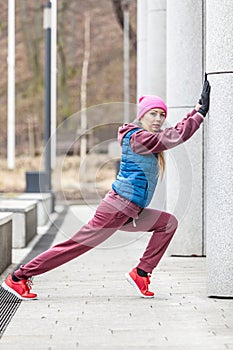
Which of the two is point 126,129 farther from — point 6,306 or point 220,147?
point 6,306

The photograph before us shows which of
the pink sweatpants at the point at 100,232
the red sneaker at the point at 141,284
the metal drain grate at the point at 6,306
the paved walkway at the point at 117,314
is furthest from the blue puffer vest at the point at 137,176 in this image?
the metal drain grate at the point at 6,306

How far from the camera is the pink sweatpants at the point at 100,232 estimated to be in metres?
8.84

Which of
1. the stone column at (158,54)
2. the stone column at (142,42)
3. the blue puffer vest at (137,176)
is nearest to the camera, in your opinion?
the blue puffer vest at (137,176)

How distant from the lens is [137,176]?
28.7ft

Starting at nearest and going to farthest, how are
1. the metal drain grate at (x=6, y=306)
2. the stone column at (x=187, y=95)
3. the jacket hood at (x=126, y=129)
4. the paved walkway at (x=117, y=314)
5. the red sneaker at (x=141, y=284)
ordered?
the paved walkway at (x=117, y=314), the metal drain grate at (x=6, y=306), the jacket hood at (x=126, y=129), the red sneaker at (x=141, y=284), the stone column at (x=187, y=95)

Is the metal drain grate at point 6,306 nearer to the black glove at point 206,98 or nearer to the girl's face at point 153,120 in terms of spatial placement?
the girl's face at point 153,120

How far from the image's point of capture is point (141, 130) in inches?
347

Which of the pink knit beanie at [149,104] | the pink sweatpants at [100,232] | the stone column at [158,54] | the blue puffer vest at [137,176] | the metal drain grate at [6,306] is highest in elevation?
the stone column at [158,54]

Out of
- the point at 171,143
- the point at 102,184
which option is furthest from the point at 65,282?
the point at 102,184

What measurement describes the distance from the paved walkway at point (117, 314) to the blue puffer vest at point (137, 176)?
88 cm

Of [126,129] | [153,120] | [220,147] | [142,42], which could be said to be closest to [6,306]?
[126,129]

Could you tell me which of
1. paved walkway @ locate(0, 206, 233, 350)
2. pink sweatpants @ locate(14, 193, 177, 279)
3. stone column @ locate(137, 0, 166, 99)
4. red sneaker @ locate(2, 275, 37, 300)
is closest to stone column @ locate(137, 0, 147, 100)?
stone column @ locate(137, 0, 166, 99)

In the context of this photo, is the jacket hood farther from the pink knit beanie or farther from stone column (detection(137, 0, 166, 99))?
stone column (detection(137, 0, 166, 99))

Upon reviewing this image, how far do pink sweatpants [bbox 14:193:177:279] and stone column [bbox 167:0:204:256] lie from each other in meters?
3.83
